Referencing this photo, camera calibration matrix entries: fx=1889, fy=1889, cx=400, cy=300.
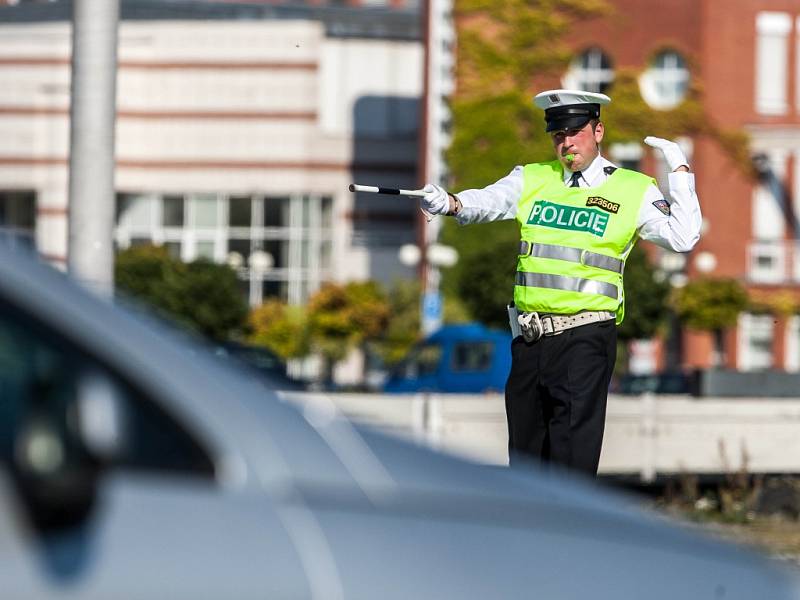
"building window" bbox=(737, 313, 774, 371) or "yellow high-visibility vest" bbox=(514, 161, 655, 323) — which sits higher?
"yellow high-visibility vest" bbox=(514, 161, 655, 323)

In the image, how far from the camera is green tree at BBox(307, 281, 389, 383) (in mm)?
49344

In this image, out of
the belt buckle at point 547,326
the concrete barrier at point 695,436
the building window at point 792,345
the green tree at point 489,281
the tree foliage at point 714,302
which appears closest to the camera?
the belt buckle at point 547,326

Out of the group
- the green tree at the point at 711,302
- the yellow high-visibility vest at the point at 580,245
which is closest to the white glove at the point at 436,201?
the yellow high-visibility vest at the point at 580,245

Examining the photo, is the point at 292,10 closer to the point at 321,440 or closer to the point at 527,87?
the point at 527,87

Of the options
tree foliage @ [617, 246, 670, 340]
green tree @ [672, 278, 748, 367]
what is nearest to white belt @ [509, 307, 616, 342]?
tree foliage @ [617, 246, 670, 340]

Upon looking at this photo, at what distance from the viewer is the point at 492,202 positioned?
6699 mm

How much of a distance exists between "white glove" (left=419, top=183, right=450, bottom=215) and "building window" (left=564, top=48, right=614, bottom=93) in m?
46.1

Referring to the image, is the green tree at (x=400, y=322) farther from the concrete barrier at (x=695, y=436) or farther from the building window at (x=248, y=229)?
the concrete barrier at (x=695, y=436)

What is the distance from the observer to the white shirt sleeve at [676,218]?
6.50m

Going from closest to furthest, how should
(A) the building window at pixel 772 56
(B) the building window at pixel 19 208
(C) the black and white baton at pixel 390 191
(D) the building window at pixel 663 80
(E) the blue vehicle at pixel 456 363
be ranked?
1. (C) the black and white baton at pixel 390 191
2. (E) the blue vehicle at pixel 456 363
3. (A) the building window at pixel 772 56
4. (D) the building window at pixel 663 80
5. (B) the building window at pixel 19 208

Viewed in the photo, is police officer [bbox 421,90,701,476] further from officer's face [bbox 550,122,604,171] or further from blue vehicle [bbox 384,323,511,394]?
blue vehicle [bbox 384,323,511,394]

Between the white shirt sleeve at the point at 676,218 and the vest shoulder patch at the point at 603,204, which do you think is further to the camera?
the vest shoulder patch at the point at 603,204

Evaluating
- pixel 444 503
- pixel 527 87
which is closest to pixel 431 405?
pixel 444 503

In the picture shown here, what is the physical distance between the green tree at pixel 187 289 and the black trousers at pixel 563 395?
41.0 metres
